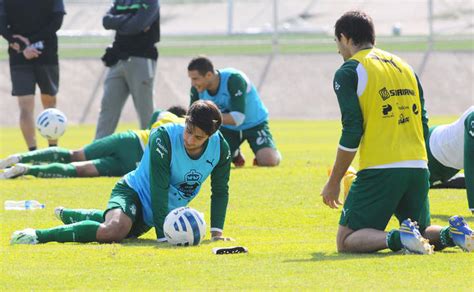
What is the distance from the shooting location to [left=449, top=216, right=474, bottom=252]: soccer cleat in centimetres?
870

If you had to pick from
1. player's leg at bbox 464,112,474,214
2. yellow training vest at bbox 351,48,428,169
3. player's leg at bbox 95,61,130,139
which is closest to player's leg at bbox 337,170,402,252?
yellow training vest at bbox 351,48,428,169

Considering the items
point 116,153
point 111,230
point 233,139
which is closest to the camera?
point 111,230

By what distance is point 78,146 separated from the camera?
70.4 feet

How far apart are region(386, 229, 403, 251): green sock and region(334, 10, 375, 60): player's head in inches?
60.1

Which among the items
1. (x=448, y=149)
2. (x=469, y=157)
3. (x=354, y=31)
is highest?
(x=354, y=31)

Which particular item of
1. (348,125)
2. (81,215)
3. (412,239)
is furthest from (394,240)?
(81,215)

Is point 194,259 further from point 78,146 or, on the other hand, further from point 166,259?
point 78,146

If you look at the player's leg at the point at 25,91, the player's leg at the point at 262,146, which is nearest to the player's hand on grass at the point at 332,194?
the player's leg at the point at 262,146

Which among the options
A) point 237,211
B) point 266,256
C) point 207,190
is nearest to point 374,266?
point 266,256

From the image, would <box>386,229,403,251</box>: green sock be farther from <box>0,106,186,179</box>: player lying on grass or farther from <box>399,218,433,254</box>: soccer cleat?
<box>0,106,186,179</box>: player lying on grass

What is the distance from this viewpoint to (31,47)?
18.0m

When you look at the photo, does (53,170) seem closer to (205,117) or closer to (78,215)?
(78,215)

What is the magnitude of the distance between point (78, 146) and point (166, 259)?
12828 mm

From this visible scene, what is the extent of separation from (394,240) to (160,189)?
2.20m
